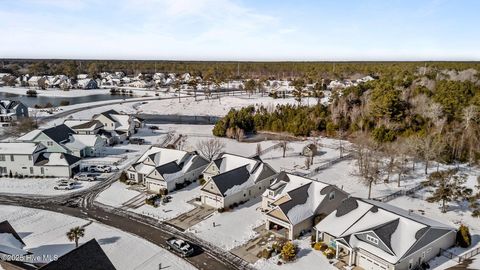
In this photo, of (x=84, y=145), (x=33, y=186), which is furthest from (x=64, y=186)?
(x=84, y=145)

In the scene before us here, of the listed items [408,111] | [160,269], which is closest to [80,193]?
[160,269]

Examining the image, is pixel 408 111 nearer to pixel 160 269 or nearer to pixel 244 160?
pixel 244 160

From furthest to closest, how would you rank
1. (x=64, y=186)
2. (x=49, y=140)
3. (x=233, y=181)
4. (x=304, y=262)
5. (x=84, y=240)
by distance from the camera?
(x=49, y=140)
(x=64, y=186)
(x=233, y=181)
(x=84, y=240)
(x=304, y=262)

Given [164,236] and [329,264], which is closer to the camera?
[329,264]

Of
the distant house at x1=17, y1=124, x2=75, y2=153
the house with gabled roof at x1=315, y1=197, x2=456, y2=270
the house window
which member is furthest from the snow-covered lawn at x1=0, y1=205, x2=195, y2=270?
the distant house at x1=17, y1=124, x2=75, y2=153

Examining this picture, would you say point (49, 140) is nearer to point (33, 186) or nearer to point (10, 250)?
point (33, 186)

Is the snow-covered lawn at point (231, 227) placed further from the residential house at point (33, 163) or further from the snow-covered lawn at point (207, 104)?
the snow-covered lawn at point (207, 104)
